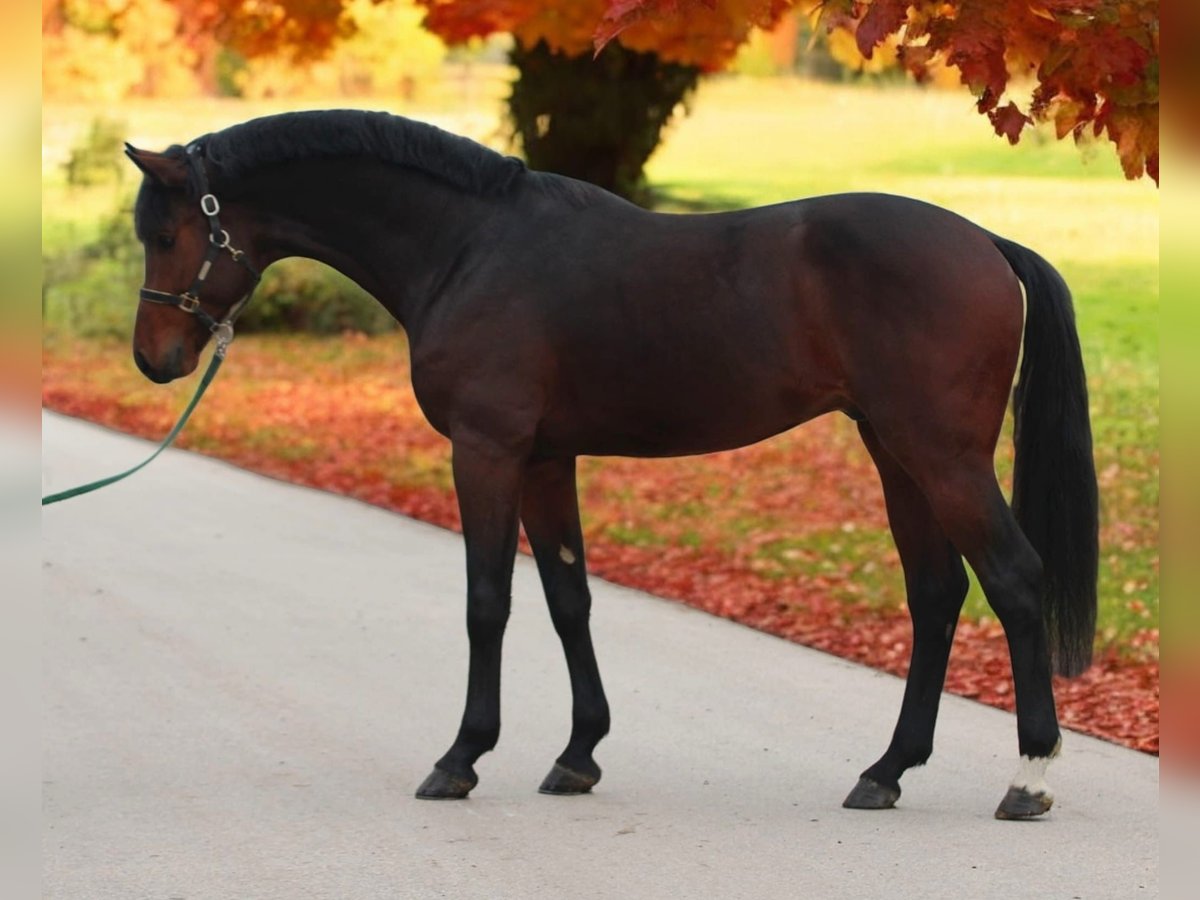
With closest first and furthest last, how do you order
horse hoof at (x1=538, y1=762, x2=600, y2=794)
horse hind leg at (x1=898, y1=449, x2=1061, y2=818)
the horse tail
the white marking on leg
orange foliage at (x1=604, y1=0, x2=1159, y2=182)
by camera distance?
1. orange foliage at (x1=604, y1=0, x2=1159, y2=182)
2. horse hind leg at (x1=898, y1=449, x2=1061, y2=818)
3. the white marking on leg
4. the horse tail
5. horse hoof at (x1=538, y1=762, x2=600, y2=794)

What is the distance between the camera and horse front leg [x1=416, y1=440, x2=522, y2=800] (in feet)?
18.4

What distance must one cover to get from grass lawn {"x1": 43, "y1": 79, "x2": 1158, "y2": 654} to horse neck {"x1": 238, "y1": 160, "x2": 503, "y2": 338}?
2.62m

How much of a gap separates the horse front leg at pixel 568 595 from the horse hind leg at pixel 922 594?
2.95ft

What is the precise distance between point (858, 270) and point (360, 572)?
4.97 meters

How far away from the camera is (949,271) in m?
5.36

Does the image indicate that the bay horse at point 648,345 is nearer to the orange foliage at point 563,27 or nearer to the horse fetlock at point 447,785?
the horse fetlock at point 447,785

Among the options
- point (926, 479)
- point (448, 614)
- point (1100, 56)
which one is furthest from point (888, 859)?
point (448, 614)

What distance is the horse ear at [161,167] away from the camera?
566cm

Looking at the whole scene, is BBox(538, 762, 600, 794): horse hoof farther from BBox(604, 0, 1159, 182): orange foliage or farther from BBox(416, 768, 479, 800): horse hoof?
BBox(604, 0, 1159, 182): orange foliage

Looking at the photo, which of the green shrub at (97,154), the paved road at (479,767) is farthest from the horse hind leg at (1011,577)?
the green shrub at (97,154)

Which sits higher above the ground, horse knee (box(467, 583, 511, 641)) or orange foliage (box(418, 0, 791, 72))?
orange foliage (box(418, 0, 791, 72))

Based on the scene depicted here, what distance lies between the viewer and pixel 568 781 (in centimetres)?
589

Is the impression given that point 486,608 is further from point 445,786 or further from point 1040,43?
point 1040,43

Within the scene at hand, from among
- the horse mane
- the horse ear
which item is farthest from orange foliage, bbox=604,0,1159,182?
the horse ear
